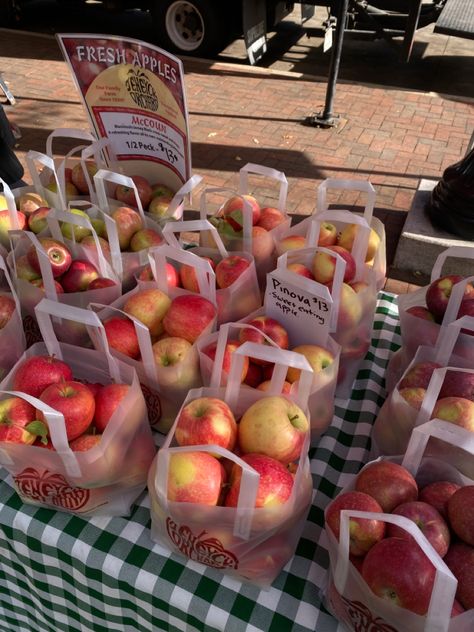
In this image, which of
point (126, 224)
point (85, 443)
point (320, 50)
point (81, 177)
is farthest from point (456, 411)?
point (320, 50)

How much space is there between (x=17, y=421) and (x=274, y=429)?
1.82 ft

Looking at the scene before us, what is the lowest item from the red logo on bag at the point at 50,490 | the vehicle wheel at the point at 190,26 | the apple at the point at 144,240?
the vehicle wheel at the point at 190,26

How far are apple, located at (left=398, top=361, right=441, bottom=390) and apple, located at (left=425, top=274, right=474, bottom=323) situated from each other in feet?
0.69

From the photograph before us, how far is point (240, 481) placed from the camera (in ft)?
3.25

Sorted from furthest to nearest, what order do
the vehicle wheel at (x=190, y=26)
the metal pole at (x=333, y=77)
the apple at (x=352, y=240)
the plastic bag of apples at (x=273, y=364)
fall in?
the vehicle wheel at (x=190, y=26) → the metal pole at (x=333, y=77) → the apple at (x=352, y=240) → the plastic bag of apples at (x=273, y=364)

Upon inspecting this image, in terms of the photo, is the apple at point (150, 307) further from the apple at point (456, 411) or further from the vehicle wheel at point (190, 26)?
the vehicle wheel at point (190, 26)

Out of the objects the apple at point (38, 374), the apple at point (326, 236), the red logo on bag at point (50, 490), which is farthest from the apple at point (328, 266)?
the red logo on bag at point (50, 490)

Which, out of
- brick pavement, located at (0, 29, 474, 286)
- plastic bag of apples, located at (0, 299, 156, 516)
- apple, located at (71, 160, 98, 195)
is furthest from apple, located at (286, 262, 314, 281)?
brick pavement, located at (0, 29, 474, 286)

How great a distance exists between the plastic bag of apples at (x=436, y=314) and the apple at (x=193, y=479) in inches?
28.5

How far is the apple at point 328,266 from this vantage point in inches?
59.9

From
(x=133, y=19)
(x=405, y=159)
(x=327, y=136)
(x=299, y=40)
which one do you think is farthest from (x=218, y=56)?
(x=405, y=159)

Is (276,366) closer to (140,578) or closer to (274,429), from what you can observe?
(274,429)

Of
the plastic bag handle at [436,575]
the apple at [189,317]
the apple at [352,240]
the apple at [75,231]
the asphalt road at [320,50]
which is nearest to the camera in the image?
the plastic bag handle at [436,575]

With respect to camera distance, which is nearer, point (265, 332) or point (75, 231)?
point (265, 332)
